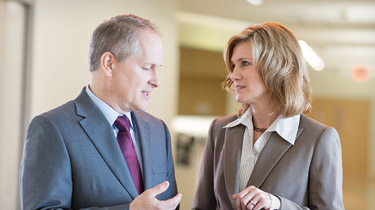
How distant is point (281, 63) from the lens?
197 centimetres

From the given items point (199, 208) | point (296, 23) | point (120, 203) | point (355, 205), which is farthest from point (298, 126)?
point (355, 205)

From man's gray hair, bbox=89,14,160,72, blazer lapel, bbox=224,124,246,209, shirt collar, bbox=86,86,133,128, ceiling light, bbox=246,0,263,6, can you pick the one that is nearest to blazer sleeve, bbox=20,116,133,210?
shirt collar, bbox=86,86,133,128

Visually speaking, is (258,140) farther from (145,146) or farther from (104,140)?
(104,140)

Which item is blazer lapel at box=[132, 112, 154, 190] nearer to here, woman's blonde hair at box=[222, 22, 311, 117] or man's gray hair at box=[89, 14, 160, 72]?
man's gray hair at box=[89, 14, 160, 72]

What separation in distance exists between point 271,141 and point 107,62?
2.61 feet

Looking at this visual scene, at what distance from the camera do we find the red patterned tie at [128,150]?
175 centimetres

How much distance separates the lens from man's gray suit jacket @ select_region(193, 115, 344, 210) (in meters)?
1.84

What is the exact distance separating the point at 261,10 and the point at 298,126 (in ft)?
16.7

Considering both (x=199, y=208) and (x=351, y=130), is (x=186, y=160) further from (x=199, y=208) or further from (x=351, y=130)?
(x=351, y=130)

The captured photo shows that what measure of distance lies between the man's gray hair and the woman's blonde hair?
0.54 m

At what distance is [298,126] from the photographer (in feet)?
6.52

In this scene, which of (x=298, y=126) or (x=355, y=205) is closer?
(x=298, y=126)

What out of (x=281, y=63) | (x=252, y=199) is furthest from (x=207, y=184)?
(x=281, y=63)

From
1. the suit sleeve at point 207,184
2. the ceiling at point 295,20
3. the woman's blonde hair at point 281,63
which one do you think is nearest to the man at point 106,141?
the suit sleeve at point 207,184
